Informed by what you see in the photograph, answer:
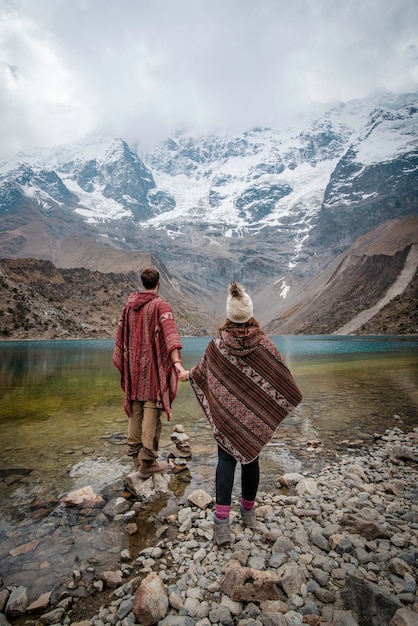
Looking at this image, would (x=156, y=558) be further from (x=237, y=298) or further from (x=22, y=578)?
(x=237, y=298)

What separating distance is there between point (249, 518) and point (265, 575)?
1.14m

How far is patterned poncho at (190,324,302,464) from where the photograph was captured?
13.6 feet

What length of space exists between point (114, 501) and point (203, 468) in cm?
202

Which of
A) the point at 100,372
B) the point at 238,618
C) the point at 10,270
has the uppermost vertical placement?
the point at 10,270

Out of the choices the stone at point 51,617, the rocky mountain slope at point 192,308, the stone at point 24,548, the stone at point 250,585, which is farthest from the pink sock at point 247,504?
the rocky mountain slope at point 192,308

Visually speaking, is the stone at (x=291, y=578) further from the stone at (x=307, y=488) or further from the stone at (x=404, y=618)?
the stone at (x=307, y=488)

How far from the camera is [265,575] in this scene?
3.33 metres

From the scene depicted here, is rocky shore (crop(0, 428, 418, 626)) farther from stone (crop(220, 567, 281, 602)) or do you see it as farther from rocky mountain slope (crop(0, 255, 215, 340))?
rocky mountain slope (crop(0, 255, 215, 340))

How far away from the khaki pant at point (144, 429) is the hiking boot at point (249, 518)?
1.76 meters

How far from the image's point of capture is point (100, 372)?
82.2 ft

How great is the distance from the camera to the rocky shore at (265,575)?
9.91 ft

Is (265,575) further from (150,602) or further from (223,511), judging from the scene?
(150,602)

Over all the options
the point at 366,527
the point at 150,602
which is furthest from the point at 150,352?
the point at 366,527

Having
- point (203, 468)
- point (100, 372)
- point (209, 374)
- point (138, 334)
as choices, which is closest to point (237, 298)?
point (209, 374)
